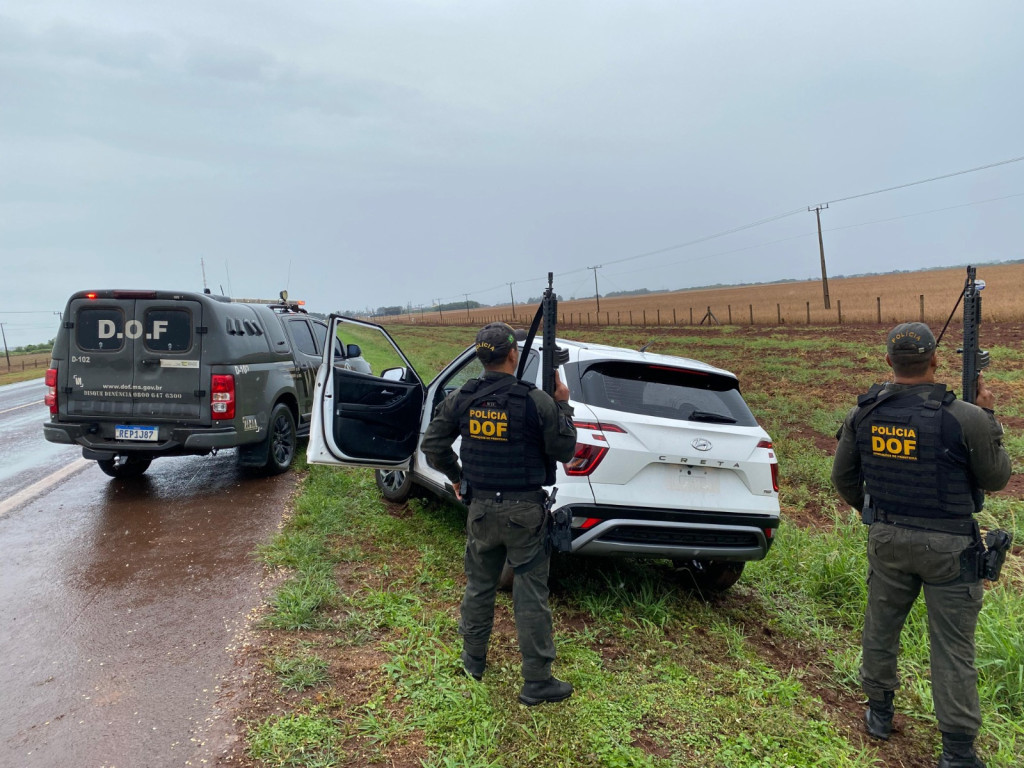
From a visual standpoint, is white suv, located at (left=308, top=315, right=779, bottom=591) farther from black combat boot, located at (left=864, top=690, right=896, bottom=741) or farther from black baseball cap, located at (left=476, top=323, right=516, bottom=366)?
black combat boot, located at (left=864, top=690, right=896, bottom=741)

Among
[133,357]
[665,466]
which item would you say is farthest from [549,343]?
[133,357]

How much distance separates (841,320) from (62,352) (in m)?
34.7

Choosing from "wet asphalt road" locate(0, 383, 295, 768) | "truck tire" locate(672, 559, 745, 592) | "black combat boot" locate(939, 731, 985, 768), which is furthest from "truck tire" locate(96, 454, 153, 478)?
"black combat boot" locate(939, 731, 985, 768)

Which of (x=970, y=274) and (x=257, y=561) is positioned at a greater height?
(x=970, y=274)

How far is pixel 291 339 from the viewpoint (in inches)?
329

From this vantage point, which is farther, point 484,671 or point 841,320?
point 841,320

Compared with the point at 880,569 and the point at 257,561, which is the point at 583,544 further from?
the point at 257,561

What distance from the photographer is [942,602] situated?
2.92 meters

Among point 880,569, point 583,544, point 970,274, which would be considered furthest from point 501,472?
point 970,274

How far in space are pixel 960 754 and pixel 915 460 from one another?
1200 mm

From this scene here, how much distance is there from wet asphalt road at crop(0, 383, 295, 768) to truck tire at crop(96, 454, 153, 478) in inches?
6.0

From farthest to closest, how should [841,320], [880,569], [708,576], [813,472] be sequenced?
[841,320] → [813,472] → [708,576] → [880,569]

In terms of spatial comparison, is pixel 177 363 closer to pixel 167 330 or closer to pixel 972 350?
pixel 167 330

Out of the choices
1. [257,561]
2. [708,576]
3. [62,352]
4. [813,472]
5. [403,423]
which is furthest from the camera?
[813,472]
